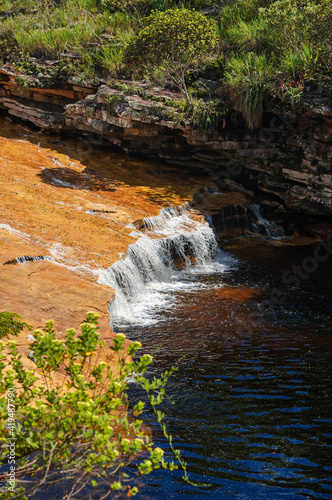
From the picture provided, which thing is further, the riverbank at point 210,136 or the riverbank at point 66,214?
the riverbank at point 210,136

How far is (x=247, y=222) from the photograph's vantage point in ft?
46.7

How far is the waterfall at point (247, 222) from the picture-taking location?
13953 mm

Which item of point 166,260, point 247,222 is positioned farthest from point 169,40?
point 166,260

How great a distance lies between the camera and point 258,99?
513 inches

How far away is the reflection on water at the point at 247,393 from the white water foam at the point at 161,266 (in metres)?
0.47

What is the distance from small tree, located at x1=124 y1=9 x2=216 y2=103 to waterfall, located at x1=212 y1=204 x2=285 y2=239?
4.48 m

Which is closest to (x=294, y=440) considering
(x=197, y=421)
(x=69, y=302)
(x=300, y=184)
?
(x=197, y=421)

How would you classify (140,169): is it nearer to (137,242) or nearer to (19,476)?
(137,242)

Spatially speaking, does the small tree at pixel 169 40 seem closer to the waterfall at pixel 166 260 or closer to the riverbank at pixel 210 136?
the riverbank at pixel 210 136

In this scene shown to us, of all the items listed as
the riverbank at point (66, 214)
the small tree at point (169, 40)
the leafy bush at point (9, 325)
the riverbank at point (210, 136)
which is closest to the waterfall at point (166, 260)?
the riverbank at point (66, 214)

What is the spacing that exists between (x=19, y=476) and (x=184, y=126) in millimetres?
11360

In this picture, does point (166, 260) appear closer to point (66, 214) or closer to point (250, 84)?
point (66, 214)

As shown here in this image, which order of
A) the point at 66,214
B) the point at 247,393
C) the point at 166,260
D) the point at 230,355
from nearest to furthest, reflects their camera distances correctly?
1. the point at 247,393
2. the point at 230,355
3. the point at 66,214
4. the point at 166,260

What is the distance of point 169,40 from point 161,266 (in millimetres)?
6254
